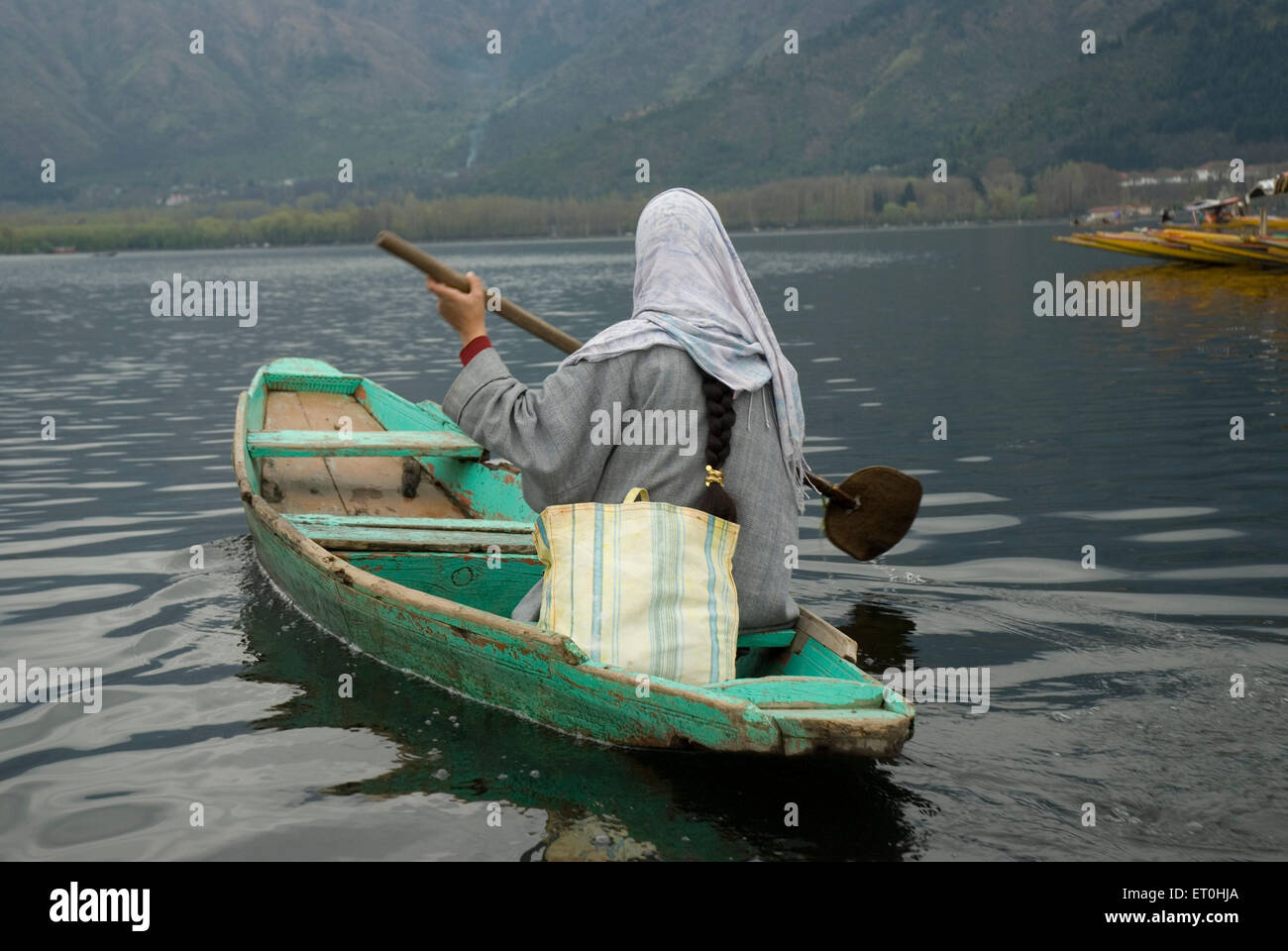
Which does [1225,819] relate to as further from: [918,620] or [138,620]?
[138,620]

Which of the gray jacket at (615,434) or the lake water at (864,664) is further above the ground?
the gray jacket at (615,434)

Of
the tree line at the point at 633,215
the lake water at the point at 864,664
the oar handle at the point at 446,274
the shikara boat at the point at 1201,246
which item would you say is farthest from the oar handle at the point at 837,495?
the tree line at the point at 633,215

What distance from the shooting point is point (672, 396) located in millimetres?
4781

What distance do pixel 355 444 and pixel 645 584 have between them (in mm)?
4576

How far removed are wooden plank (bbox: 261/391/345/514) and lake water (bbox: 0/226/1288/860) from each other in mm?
584

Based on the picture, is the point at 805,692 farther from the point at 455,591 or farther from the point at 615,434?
the point at 455,591

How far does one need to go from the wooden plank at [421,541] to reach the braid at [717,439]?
245 cm

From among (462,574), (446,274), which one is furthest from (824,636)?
(462,574)

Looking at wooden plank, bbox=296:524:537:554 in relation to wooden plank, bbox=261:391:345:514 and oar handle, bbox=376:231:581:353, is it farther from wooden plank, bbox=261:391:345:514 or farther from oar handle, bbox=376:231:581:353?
wooden plank, bbox=261:391:345:514

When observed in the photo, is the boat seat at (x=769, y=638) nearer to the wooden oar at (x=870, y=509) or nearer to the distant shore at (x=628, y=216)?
the wooden oar at (x=870, y=509)

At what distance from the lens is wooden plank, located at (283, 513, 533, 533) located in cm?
728

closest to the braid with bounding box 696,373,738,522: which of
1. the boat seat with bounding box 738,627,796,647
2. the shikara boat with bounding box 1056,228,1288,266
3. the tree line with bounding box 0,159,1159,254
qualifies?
Answer: the boat seat with bounding box 738,627,796,647

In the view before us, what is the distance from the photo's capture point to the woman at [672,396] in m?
4.80
